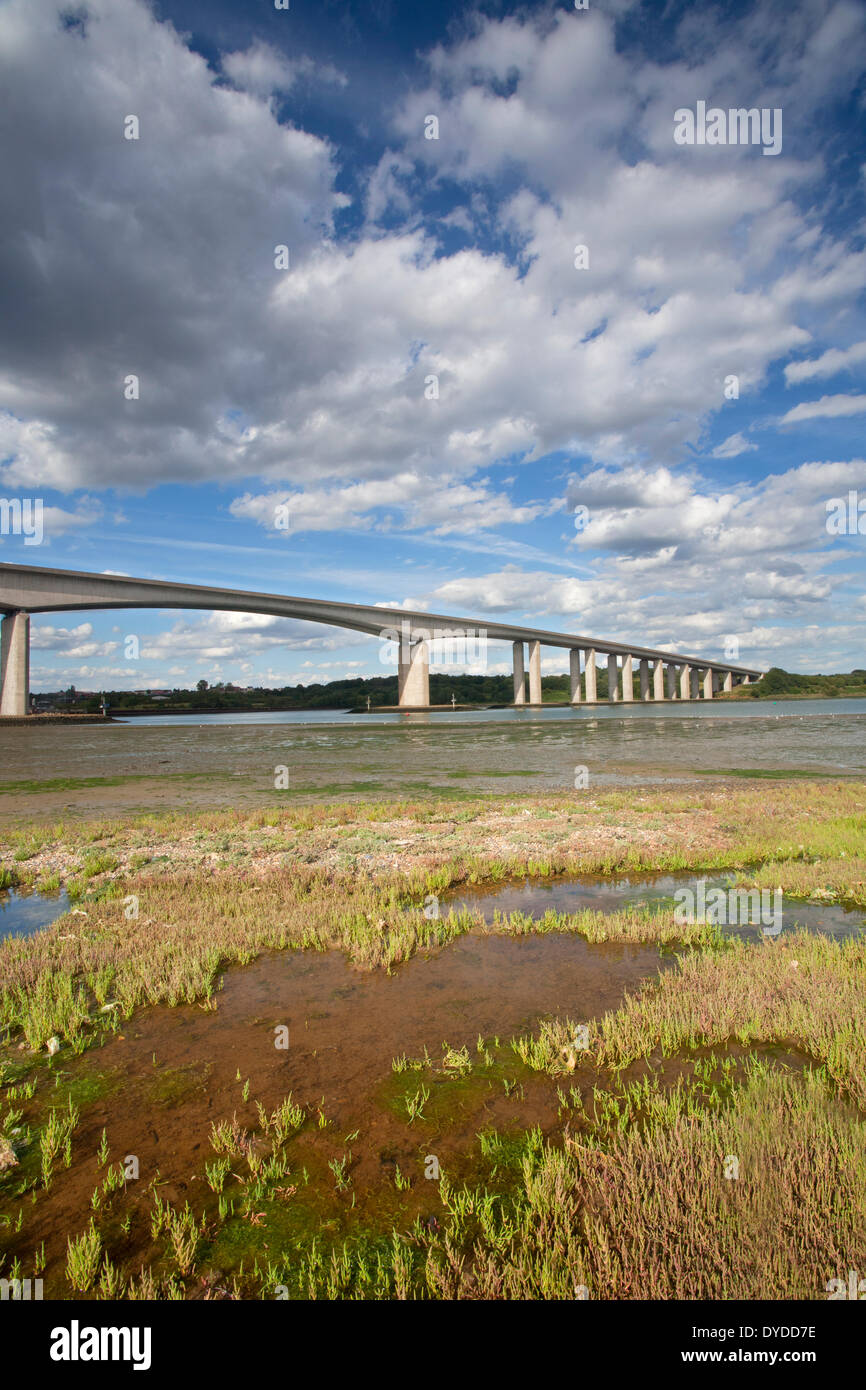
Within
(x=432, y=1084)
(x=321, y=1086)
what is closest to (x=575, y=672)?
(x=432, y=1084)

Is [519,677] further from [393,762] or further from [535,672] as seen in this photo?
[393,762]

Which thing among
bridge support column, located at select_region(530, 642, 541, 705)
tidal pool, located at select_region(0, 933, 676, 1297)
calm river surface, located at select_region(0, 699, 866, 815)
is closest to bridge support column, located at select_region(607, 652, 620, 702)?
bridge support column, located at select_region(530, 642, 541, 705)

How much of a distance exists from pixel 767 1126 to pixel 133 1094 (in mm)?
5123

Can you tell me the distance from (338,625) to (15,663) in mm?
44364

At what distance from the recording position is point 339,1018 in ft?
22.3

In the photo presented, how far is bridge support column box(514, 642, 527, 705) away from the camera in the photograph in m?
125

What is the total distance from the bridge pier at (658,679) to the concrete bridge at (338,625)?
25 centimetres

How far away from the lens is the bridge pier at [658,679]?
154500 mm

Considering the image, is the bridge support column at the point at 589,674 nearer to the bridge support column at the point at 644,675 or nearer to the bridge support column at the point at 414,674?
the bridge support column at the point at 644,675

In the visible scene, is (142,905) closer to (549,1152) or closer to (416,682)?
(549,1152)

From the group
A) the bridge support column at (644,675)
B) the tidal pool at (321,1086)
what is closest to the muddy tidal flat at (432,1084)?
the tidal pool at (321,1086)

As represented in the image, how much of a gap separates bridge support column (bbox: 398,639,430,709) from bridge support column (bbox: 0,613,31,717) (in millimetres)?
55215
